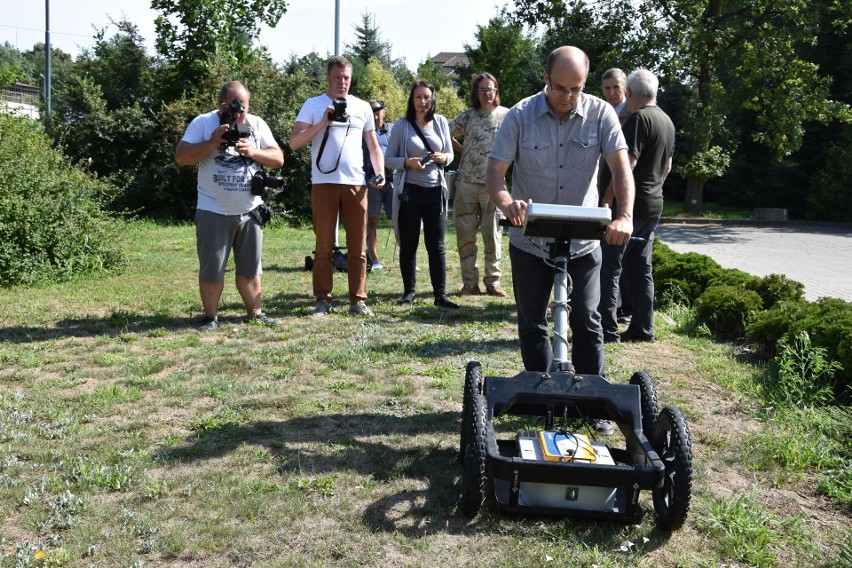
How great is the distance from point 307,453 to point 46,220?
6912mm

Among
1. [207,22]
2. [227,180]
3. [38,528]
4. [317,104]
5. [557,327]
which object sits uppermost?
[207,22]

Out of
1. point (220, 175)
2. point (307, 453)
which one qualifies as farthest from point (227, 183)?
point (307, 453)

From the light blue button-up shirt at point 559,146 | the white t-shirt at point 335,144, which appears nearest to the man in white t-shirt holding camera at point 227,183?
the white t-shirt at point 335,144

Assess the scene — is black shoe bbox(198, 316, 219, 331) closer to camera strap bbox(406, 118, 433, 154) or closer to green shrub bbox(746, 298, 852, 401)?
camera strap bbox(406, 118, 433, 154)

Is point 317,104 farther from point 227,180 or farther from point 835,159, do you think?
point 835,159

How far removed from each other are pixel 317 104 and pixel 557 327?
4355 mm

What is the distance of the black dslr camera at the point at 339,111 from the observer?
23.1 feet

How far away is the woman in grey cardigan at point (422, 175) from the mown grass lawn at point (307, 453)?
0.95 meters

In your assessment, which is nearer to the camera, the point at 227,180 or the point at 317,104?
the point at 227,180

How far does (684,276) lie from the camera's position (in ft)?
27.9

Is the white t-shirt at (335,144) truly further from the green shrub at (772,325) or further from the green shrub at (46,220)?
the green shrub at (46,220)

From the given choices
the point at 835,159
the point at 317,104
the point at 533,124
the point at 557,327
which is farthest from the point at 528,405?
→ the point at 835,159

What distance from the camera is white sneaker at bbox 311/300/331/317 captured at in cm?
750

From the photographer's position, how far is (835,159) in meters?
23.6
